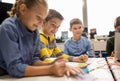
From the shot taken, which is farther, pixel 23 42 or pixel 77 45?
pixel 77 45

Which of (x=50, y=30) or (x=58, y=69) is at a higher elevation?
(x=50, y=30)

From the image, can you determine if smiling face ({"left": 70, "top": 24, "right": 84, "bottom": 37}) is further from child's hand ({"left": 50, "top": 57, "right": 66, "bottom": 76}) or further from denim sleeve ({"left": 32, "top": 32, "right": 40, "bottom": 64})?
child's hand ({"left": 50, "top": 57, "right": 66, "bottom": 76})

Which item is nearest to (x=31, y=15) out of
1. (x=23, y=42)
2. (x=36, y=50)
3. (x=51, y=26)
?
(x=23, y=42)

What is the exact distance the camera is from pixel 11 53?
33.8 inches

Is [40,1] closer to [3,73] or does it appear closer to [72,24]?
[3,73]

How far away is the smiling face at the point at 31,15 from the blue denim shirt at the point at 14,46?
0.03 m

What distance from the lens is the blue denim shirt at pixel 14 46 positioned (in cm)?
86

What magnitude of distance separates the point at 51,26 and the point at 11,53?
763 mm

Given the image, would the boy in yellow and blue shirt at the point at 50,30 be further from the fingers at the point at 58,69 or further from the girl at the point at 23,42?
the fingers at the point at 58,69

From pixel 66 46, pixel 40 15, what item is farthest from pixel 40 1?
pixel 66 46

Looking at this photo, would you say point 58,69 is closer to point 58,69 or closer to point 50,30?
point 58,69

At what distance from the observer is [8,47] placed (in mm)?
865

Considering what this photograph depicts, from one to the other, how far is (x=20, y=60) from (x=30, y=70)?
68mm

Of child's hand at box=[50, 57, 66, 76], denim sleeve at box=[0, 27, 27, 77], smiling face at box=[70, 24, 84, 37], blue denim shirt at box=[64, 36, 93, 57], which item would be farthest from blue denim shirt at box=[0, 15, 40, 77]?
smiling face at box=[70, 24, 84, 37]
